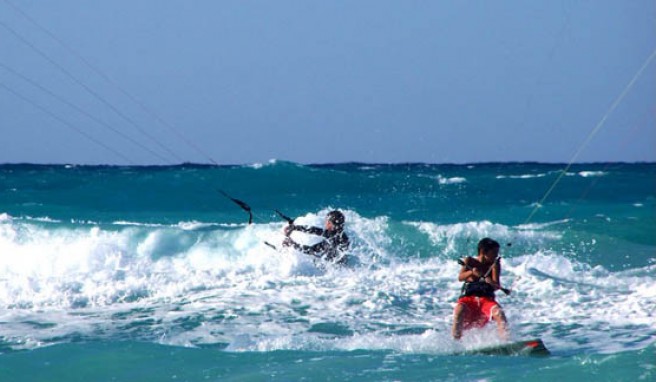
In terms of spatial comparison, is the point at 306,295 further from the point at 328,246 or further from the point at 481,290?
the point at 481,290

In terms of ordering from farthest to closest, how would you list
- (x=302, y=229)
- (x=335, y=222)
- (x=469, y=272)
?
(x=335, y=222), (x=302, y=229), (x=469, y=272)

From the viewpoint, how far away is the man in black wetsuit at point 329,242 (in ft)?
43.8

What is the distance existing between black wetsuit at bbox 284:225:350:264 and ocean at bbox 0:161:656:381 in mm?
144

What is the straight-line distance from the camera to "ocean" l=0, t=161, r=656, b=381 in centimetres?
737

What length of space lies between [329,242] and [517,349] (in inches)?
243

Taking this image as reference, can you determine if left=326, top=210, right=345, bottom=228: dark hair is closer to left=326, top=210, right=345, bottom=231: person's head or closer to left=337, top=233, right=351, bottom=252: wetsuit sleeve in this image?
left=326, top=210, right=345, bottom=231: person's head

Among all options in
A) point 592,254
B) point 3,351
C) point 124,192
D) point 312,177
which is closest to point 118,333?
Answer: point 3,351

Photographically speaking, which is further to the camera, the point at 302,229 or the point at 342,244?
the point at 342,244

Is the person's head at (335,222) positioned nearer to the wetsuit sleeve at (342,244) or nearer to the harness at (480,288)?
the wetsuit sleeve at (342,244)

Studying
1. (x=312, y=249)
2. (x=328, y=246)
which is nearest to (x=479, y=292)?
(x=328, y=246)

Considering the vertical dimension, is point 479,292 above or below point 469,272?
below

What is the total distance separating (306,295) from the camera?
37.1ft

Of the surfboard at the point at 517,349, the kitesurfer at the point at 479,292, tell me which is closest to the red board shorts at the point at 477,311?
the kitesurfer at the point at 479,292

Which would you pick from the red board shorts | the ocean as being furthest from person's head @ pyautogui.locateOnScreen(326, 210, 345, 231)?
the red board shorts
